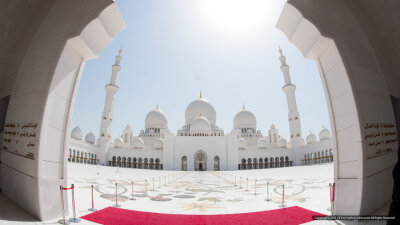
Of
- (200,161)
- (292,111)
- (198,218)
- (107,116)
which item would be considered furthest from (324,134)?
(198,218)

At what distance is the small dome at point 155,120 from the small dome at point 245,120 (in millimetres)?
15311

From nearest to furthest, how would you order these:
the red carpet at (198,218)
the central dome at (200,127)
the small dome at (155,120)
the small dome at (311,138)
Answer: the red carpet at (198,218)
the central dome at (200,127)
the small dome at (311,138)
the small dome at (155,120)

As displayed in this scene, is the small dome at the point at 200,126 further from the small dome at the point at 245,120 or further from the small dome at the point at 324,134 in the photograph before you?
the small dome at the point at 324,134

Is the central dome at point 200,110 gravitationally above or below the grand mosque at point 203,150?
above

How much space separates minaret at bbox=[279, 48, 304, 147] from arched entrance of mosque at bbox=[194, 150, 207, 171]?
47.3ft

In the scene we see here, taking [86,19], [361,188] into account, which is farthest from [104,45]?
[361,188]

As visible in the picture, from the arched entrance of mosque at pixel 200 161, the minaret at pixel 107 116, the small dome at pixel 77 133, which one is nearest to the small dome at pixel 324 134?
the arched entrance of mosque at pixel 200 161

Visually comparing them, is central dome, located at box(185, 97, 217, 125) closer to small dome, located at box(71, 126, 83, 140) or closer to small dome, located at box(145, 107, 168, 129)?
small dome, located at box(145, 107, 168, 129)

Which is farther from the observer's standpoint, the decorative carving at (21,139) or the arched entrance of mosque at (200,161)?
the arched entrance of mosque at (200,161)

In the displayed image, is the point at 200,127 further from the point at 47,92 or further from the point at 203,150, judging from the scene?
the point at 47,92

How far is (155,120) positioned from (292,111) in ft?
86.4

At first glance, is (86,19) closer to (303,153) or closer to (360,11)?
(360,11)

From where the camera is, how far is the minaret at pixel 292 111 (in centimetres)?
3438

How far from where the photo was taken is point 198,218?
4.49 m
